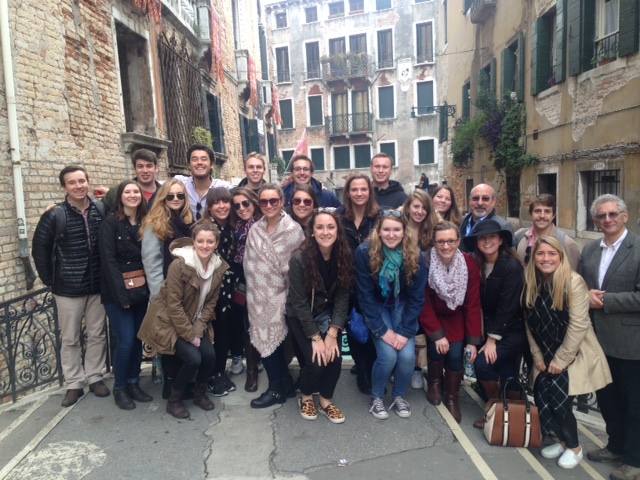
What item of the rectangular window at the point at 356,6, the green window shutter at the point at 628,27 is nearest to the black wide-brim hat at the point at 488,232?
the green window shutter at the point at 628,27

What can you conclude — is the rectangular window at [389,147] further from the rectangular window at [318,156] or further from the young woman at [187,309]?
the young woman at [187,309]

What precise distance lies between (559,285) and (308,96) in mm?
30033

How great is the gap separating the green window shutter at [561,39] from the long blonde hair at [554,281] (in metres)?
6.87

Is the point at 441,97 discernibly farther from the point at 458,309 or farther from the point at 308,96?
the point at 458,309

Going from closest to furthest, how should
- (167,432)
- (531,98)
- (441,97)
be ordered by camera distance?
(167,432) < (531,98) < (441,97)

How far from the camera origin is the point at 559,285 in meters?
3.05

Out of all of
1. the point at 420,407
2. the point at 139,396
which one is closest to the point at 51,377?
the point at 139,396

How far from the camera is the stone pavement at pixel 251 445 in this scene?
2.98 m

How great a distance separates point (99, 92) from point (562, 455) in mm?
7655

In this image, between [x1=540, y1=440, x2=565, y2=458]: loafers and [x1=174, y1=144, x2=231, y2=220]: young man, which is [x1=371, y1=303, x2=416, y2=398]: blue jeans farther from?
[x1=174, y1=144, x2=231, y2=220]: young man

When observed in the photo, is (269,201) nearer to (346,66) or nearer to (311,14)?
(346,66)

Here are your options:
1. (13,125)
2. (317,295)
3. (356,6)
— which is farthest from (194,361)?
(356,6)

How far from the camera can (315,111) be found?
31328 millimetres

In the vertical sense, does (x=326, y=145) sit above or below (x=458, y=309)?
above
